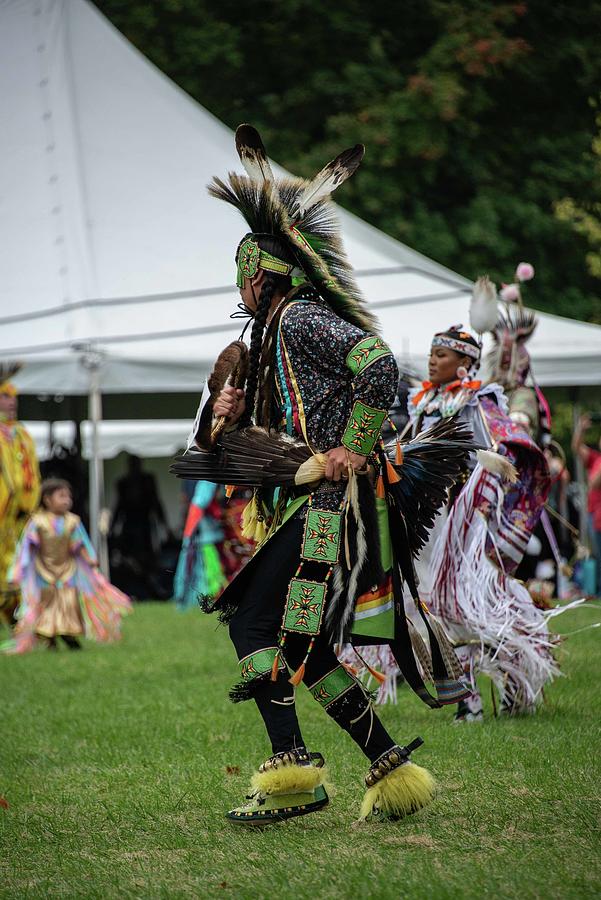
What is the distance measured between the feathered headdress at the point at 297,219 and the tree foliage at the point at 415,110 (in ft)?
43.4

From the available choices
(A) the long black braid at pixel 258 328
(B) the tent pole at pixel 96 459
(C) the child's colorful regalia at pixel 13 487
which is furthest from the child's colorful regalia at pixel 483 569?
(B) the tent pole at pixel 96 459

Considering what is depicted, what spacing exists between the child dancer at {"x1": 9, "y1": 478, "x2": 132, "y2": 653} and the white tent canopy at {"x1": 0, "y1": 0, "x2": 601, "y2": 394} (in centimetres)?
188

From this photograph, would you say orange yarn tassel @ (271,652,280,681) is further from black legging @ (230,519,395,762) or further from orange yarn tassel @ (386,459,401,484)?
orange yarn tassel @ (386,459,401,484)

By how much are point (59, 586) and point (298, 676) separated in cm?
531

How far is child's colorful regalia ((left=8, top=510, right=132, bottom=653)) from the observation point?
27.6ft

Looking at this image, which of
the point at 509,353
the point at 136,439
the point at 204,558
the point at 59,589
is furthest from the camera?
the point at 136,439

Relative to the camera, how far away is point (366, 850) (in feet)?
10.4

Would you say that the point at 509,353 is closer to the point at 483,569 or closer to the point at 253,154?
the point at 483,569

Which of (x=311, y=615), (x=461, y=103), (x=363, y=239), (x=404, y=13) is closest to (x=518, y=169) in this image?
(x=461, y=103)

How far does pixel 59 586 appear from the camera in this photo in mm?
8531

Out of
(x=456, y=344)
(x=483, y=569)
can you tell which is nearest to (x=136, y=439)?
(x=456, y=344)

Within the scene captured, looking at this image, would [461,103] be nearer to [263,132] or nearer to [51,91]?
[263,132]

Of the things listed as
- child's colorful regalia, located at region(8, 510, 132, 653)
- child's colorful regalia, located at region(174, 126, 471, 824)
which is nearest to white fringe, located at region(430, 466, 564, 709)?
child's colorful regalia, located at region(174, 126, 471, 824)

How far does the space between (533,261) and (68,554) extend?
35.2 feet
